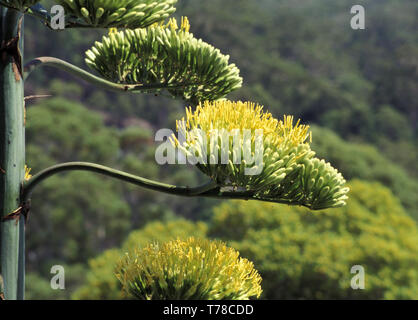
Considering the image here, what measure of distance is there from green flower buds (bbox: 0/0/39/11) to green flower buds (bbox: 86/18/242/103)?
2.79ft

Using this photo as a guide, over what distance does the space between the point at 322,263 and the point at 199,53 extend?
912 centimetres

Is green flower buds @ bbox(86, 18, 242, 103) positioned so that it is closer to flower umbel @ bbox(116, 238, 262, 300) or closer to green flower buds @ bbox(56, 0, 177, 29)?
green flower buds @ bbox(56, 0, 177, 29)

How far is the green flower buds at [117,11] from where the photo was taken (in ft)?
7.57

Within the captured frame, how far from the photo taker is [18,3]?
7.30 ft

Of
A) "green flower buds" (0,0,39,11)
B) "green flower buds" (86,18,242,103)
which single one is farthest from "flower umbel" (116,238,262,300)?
"green flower buds" (0,0,39,11)

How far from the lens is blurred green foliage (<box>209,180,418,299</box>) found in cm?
1133

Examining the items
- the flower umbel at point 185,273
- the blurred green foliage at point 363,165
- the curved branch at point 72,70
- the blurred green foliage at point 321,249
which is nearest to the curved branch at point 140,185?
the flower umbel at point 185,273

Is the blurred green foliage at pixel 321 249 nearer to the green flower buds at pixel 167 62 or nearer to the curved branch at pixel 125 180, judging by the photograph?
the green flower buds at pixel 167 62

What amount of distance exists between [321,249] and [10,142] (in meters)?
9.88

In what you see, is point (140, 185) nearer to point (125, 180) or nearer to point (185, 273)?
point (125, 180)

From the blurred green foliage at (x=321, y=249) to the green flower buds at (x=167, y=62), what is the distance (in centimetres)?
768

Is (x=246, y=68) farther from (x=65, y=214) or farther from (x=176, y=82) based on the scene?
(x=176, y=82)

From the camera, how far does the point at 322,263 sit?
11.4 meters
